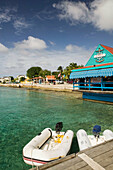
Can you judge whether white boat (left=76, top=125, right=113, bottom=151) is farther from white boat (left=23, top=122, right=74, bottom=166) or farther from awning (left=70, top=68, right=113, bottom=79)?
awning (left=70, top=68, right=113, bottom=79)

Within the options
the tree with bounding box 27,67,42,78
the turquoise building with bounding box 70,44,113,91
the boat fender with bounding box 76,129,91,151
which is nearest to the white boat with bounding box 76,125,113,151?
the boat fender with bounding box 76,129,91,151

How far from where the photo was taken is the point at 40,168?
3.06 m

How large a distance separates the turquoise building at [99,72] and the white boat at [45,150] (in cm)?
1128

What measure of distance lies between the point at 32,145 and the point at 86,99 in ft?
52.4

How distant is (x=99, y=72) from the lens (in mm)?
15453

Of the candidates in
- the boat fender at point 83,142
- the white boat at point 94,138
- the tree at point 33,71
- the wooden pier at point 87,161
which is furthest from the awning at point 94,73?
the tree at point 33,71

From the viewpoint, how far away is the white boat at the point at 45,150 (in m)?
4.07

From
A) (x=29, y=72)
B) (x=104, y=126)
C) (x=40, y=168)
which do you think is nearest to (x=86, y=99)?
(x=104, y=126)

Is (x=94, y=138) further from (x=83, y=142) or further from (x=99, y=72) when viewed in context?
(x=99, y=72)

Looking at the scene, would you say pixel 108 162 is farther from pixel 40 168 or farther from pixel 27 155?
pixel 27 155

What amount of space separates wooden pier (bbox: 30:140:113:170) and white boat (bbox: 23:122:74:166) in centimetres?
86

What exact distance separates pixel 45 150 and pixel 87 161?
1687 millimetres

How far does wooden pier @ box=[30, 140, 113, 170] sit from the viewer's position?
10.1ft

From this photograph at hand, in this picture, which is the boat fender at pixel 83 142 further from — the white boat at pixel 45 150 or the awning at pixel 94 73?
the awning at pixel 94 73
